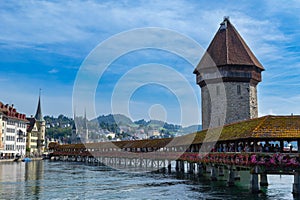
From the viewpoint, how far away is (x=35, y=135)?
111 metres

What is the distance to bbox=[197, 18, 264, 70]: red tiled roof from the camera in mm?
47188

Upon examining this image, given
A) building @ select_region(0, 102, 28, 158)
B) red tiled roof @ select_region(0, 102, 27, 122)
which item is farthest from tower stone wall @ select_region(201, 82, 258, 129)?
red tiled roof @ select_region(0, 102, 27, 122)

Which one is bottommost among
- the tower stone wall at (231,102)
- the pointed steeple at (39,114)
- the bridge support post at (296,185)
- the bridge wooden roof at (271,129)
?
the bridge support post at (296,185)

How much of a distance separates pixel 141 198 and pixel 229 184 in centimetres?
749

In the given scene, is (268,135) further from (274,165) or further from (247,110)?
(247,110)

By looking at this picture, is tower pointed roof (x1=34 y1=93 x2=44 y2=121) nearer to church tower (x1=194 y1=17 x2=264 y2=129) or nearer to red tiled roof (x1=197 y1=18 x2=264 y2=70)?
red tiled roof (x1=197 y1=18 x2=264 y2=70)

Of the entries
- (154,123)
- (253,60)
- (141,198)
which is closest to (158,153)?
(253,60)

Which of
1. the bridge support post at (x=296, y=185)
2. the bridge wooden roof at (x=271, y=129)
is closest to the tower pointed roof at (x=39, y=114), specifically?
the bridge wooden roof at (x=271, y=129)

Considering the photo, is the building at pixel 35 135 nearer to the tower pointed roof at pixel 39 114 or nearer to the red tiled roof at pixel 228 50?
the tower pointed roof at pixel 39 114

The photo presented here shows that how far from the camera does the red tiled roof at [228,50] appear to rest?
1858 inches

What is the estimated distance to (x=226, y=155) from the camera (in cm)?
2695

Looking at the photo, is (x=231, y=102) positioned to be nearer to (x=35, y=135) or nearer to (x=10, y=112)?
(x=10, y=112)

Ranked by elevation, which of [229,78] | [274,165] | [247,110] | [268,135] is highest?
[229,78]

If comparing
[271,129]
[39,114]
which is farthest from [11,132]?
[271,129]
